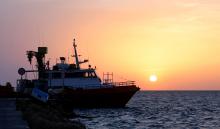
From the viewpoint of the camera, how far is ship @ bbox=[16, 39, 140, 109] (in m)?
62.2

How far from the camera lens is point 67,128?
24.3 meters

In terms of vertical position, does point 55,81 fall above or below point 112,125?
above

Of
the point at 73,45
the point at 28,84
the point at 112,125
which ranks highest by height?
the point at 73,45

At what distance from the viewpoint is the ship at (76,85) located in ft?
204

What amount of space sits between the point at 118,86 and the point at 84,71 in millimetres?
4254

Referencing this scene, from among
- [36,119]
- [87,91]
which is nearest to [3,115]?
[36,119]

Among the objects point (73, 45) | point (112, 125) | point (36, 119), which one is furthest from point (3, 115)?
point (73, 45)

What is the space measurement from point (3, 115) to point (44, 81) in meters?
35.3

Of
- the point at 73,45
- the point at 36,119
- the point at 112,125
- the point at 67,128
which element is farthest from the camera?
the point at 73,45

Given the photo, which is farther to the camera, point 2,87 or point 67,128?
point 2,87

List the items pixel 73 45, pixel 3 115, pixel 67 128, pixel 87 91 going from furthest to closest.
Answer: pixel 73 45 → pixel 87 91 → pixel 3 115 → pixel 67 128

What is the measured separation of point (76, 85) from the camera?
211 ft

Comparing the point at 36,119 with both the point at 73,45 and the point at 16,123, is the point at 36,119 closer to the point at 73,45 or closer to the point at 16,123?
the point at 16,123

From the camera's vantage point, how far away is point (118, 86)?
2498 inches
